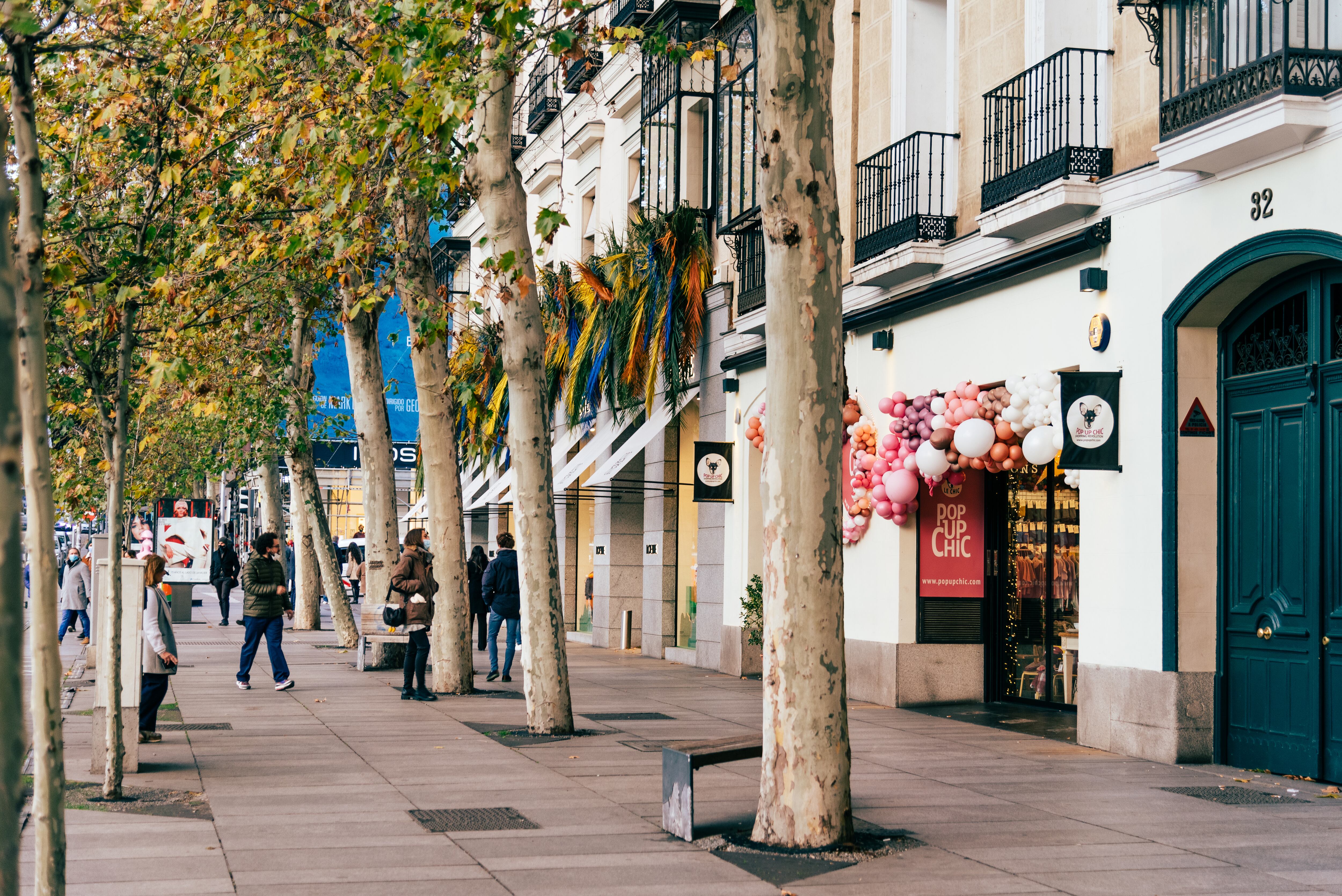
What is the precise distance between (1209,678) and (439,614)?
861 cm

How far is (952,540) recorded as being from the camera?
1616cm

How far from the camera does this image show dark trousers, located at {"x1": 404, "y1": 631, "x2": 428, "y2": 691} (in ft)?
52.5

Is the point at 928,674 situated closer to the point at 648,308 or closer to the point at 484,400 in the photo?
the point at 648,308

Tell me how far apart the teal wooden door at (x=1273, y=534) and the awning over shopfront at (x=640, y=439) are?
11.3 m

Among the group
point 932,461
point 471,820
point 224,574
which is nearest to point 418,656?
point 932,461

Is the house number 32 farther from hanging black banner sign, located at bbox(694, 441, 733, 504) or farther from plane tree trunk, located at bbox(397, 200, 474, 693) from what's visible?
hanging black banner sign, located at bbox(694, 441, 733, 504)

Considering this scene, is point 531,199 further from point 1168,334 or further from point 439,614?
point 1168,334

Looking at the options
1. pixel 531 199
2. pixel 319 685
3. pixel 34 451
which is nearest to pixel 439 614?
pixel 319 685

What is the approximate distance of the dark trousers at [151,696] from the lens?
11852 mm

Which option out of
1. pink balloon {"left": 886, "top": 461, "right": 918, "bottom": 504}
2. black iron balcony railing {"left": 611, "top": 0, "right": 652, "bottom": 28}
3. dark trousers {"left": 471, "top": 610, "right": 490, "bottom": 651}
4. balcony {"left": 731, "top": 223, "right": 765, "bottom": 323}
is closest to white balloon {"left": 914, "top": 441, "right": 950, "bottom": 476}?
pink balloon {"left": 886, "top": 461, "right": 918, "bottom": 504}

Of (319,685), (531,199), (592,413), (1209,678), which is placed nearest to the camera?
(1209,678)

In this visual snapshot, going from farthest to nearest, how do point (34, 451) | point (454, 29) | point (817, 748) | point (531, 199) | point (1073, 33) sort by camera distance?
point (531, 199), point (1073, 33), point (454, 29), point (817, 748), point (34, 451)

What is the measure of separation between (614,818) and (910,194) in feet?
29.0

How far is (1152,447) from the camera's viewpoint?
38.9 ft
